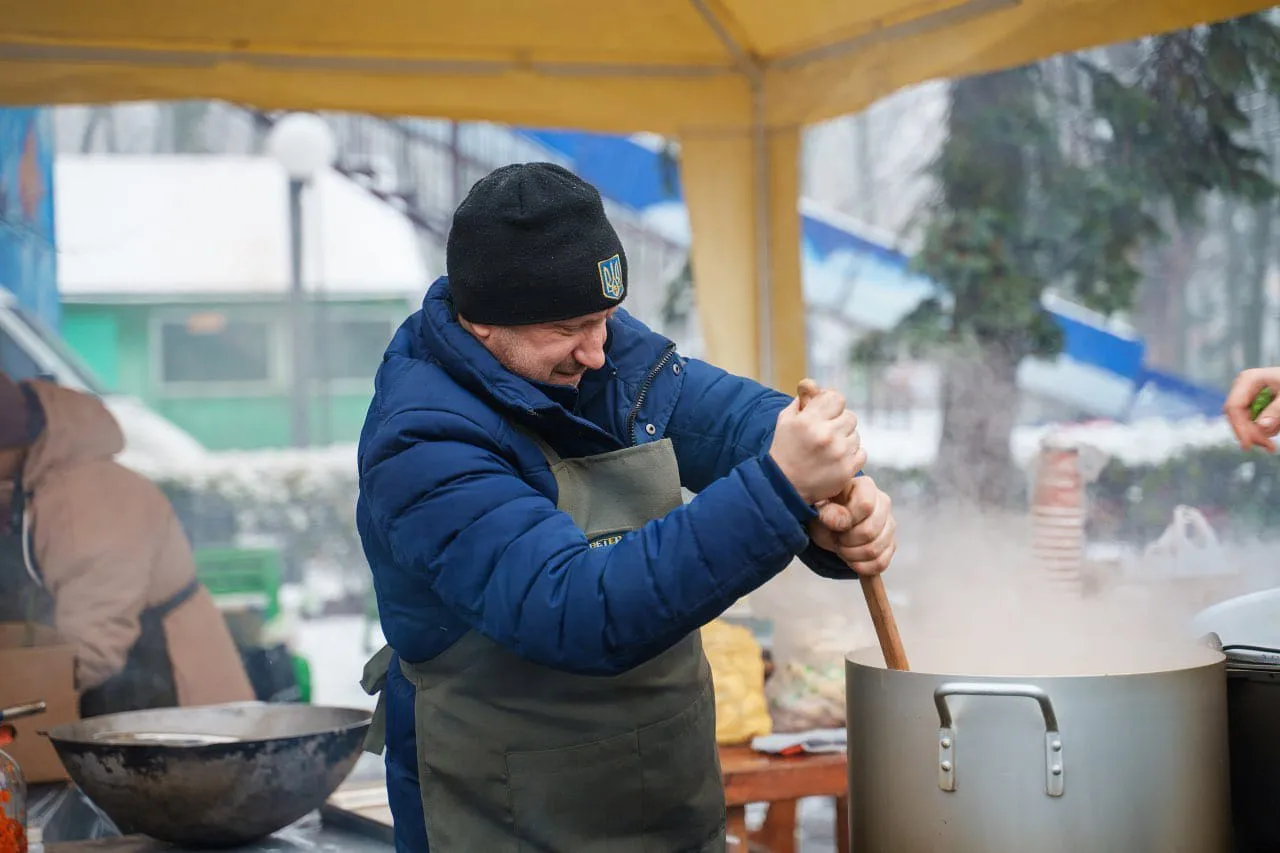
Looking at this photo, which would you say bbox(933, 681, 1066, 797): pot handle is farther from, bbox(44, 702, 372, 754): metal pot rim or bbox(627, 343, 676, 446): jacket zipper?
bbox(44, 702, 372, 754): metal pot rim

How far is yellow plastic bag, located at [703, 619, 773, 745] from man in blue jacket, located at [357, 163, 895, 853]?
994 millimetres

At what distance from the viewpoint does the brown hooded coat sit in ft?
12.8

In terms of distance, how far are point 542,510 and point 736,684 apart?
4.98 ft

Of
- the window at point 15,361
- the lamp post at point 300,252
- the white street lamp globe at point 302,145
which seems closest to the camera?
the window at point 15,361

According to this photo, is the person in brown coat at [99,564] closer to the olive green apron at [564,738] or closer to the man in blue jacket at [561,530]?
the man in blue jacket at [561,530]

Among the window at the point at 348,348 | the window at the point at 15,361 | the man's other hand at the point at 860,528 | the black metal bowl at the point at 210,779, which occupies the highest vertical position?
the window at the point at 348,348

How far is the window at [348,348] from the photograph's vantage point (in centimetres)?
509

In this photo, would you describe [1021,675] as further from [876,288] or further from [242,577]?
[876,288]

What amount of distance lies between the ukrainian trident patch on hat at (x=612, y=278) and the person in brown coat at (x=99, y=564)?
291cm

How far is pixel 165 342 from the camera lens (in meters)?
4.62

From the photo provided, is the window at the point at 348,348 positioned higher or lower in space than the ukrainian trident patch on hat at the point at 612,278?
higher

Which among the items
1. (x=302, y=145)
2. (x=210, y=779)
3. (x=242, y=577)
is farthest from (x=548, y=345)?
(x=302, y=145)

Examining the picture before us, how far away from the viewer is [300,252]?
508cm

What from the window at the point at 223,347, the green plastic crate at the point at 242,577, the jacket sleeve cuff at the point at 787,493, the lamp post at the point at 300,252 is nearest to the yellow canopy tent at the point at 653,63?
the lamp post at the point at 300,252
